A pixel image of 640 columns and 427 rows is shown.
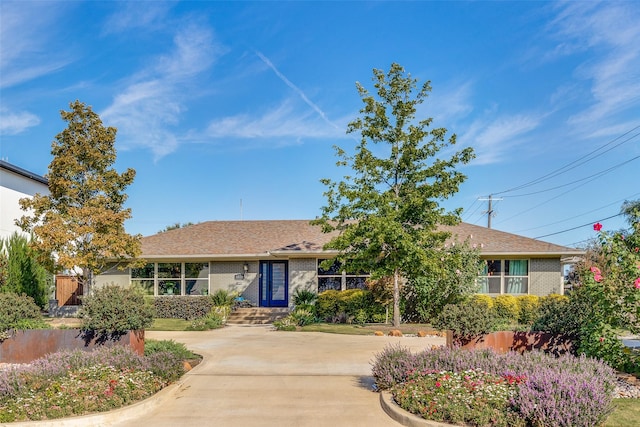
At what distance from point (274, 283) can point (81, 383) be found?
1637 centimetres

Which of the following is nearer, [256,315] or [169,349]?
[169,349]

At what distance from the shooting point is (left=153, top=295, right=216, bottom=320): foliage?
20.3 metres

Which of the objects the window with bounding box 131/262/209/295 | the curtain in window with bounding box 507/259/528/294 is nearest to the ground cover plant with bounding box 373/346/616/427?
the curtain in window with bounding box 507/259/528/294

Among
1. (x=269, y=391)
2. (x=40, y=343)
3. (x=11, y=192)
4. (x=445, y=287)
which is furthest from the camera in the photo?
(x=11, y=192)

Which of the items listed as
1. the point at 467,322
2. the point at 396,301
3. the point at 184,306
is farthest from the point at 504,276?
the point at 184,306

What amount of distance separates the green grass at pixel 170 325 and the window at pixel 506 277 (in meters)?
12.9

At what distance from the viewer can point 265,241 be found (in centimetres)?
2388

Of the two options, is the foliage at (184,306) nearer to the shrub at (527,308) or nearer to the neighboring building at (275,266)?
the neighboring building at (275,266)

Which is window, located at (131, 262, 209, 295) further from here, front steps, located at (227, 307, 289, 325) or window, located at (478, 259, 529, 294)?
window, located at (478, 259, 529, 294)

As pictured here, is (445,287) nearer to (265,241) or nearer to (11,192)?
(265,241)

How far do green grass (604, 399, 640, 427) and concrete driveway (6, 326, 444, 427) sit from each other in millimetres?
2621

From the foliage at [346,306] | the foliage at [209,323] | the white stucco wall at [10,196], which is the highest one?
the white stucco wall at [10,196]

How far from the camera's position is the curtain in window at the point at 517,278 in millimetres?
21500

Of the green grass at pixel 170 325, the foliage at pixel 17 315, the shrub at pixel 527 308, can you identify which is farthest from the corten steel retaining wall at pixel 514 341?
the green grass at pixel 170 325
